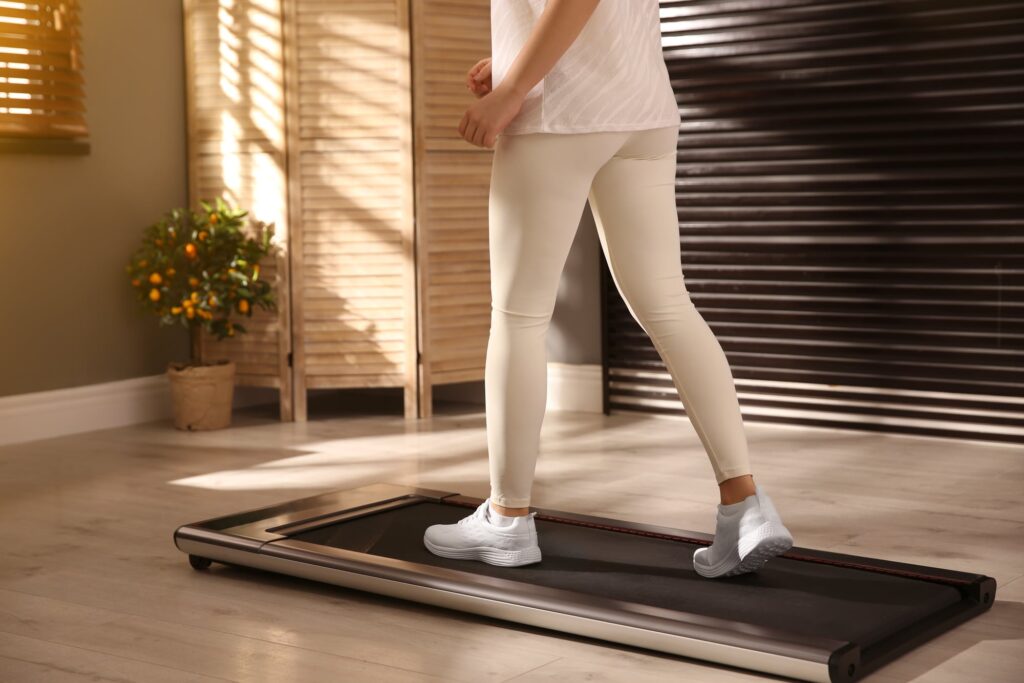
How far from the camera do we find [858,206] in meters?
3.96

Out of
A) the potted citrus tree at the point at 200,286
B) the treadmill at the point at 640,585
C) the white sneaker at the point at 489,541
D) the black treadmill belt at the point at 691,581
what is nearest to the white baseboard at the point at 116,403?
the potted citrus tree at the point at 200,286

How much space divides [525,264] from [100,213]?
261cm

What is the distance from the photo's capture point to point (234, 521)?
8.48 ft

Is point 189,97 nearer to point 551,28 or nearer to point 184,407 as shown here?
point 184,407

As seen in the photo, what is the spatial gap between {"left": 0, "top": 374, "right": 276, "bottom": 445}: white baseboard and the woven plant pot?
0.76ft

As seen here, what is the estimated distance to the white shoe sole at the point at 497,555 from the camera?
7.41 ft

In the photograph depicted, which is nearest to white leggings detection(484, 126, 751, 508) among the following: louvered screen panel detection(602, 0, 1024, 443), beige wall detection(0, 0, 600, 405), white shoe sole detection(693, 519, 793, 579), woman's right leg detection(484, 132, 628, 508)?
woman's right leg detection(484, 132, 628, 508)

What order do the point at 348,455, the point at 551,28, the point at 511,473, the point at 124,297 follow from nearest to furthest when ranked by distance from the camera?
the point at 551,28 < the point at 511,473 < the point at 348,455 < the point at 124,297

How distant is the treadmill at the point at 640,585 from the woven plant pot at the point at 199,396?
64.0 inches

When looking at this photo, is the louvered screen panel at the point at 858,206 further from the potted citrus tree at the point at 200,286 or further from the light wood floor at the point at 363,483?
the potted citrus tree at the point at 200,286

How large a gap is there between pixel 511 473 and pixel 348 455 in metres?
1.64

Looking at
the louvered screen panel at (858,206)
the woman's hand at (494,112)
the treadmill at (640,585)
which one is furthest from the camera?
the louvered screen panel at (858,206)

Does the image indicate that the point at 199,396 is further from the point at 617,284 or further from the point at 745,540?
the point at 745,540

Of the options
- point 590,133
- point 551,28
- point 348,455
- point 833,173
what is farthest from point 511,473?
point 833,173
